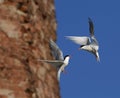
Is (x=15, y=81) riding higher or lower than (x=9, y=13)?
lower

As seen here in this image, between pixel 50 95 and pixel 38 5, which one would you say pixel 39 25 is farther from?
pixel 50 95

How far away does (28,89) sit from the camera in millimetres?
7488

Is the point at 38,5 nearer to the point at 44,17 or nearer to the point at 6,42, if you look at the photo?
the point at 44,17

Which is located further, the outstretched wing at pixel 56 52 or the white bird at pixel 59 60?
the outstretched wing at pixel 56 52

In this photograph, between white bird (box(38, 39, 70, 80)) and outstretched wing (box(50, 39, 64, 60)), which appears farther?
outstretched wing (box(50, 39, 64, 60))

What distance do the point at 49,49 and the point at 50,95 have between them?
49cm

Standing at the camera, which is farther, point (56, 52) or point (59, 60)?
point (56, 52)

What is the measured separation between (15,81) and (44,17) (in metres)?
1.01

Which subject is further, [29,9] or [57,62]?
[29,9]

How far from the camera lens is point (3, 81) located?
288 inches

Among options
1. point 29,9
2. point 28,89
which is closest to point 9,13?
point 29,9

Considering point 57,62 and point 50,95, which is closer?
point 57,62

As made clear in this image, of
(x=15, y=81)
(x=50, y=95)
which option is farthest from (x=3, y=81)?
(x=50, y=95)

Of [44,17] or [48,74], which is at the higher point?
[44,17]
